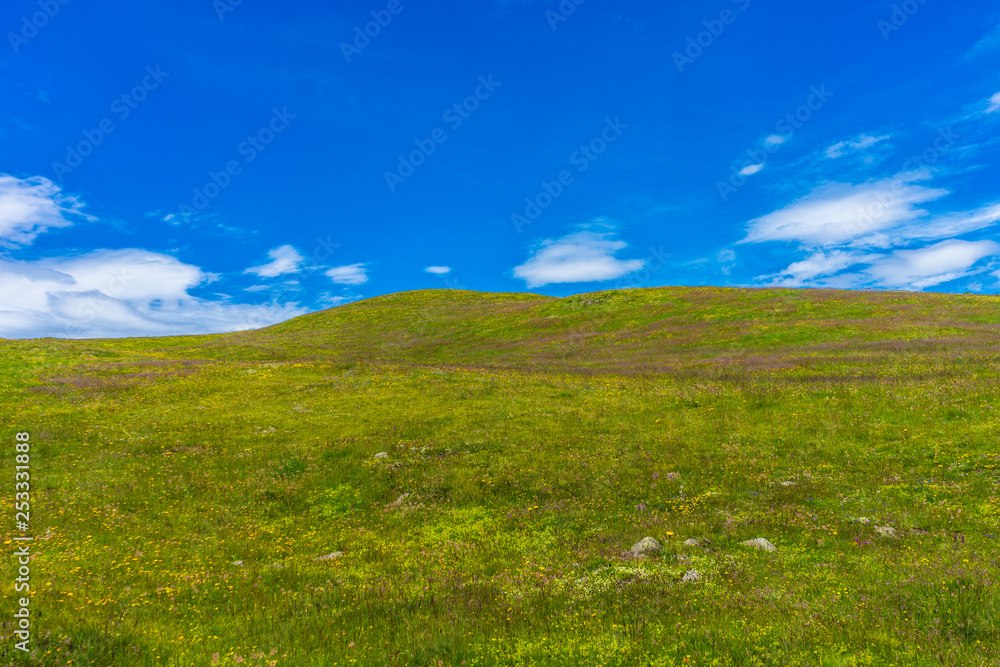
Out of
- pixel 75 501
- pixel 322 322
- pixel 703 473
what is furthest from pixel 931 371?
pixel 322 322

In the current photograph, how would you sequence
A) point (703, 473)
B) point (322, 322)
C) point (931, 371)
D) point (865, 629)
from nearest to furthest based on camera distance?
point (865, 629), point (703, 473), point (931, 371), point (322, 322)

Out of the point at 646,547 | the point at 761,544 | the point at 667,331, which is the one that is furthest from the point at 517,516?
the point at 667,331

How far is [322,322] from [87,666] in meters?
107

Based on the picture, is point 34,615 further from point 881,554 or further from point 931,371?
point 931,371

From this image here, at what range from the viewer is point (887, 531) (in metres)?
10.4

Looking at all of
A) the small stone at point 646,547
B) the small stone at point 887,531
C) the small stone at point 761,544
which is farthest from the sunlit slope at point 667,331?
the small stone at point 646,547

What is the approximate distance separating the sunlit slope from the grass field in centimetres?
739

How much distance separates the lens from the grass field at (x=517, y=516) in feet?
22.7

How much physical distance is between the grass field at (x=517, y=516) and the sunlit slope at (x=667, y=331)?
7.39 meters

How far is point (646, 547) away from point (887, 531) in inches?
212

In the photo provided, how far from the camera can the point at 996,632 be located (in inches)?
237

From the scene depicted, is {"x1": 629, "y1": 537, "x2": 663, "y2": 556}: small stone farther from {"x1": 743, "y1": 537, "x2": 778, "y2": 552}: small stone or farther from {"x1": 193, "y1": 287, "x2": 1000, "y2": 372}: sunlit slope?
{"x1": 193, "y1": 287, "x2": 1000, "y2": 372}: sunlit slope

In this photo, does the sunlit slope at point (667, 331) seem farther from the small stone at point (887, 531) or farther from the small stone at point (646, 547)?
the small stone at point (646, 547)

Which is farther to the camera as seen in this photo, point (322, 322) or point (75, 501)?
point (322, 322)
